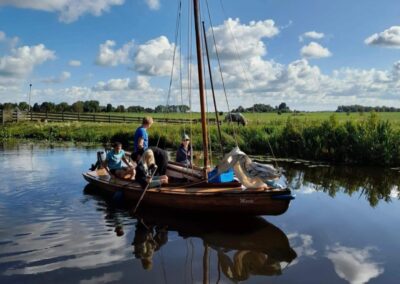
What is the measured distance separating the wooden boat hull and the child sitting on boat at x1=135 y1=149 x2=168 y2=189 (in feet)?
0.77

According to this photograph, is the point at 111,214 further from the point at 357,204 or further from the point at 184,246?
the point at 357,204

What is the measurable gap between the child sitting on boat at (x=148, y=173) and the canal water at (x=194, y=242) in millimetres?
897

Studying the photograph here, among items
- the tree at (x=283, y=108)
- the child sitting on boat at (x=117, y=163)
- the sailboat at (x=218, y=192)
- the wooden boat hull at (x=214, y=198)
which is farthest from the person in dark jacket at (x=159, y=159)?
the tree at (x=283, y=108)

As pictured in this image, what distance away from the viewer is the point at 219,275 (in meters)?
7.39

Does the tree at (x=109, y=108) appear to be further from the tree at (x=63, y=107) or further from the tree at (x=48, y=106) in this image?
the tree at (x=48, y=106)

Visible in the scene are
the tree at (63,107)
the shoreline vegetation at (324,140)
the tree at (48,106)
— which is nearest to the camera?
the shoreline vegetation at (324,140)

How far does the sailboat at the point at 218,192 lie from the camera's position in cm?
988

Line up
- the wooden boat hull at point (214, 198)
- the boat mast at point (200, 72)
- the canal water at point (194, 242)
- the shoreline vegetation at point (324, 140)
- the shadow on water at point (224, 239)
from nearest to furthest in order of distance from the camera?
the canal water at point (194, 242)
the shadow on water at point (224, 239)
the wooden boat hull at point (214, 198)
the boat mast at point (200, 72)
the shoreline vegetation at point (324, 140)

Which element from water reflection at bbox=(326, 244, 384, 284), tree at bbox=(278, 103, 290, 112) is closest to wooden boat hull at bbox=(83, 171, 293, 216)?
water reflection at bbox=(326, 244, 384, 284)

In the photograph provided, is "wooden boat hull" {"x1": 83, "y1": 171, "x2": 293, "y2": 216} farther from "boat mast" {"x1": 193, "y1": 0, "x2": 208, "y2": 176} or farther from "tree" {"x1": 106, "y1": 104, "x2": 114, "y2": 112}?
"tree" {"x1": 106, "y1": 104, "x2": 114, "y2": 112}

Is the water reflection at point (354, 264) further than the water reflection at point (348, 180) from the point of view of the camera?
No

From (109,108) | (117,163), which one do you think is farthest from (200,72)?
(109,108)

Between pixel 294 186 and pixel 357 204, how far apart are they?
10.4 ft

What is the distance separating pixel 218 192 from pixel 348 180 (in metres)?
8.98
